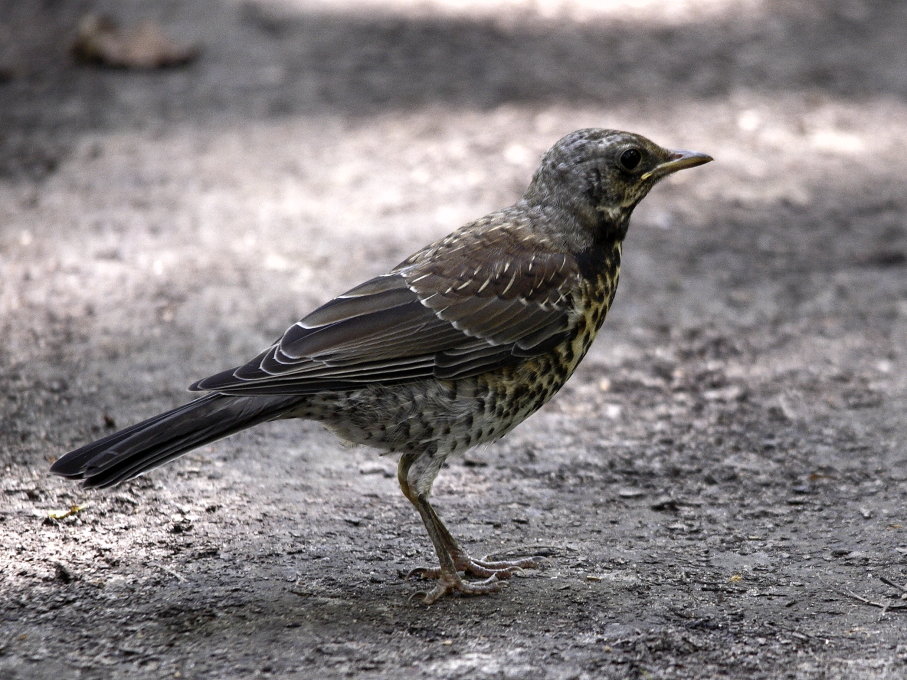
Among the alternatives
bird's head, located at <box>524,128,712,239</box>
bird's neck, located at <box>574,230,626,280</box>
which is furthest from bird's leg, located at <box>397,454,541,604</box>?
bird's head, located at <box>524,128,712,239</box>

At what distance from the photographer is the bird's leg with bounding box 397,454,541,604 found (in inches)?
156

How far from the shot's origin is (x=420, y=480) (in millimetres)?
4062

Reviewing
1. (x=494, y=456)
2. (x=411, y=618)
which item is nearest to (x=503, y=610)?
(x=411, y=618)

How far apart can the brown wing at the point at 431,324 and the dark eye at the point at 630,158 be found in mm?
430

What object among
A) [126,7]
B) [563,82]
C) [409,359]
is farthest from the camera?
[126,7]

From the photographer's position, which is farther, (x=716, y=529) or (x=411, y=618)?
(x=716, y=529)

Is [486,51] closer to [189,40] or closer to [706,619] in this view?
[189,40]

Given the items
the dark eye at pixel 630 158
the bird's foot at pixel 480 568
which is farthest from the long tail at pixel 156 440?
the dark eye at pixel 630 158

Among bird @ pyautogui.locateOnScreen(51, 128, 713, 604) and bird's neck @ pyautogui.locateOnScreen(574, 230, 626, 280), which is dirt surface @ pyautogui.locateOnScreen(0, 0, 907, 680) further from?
bird's neck @ pyautogui.locateOnScreen(574, 230, 626, 280)

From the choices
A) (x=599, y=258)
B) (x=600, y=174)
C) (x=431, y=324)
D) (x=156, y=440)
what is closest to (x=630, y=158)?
(x=600, y=174)

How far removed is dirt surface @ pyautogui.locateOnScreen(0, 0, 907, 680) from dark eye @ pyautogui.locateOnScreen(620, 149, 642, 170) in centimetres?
132

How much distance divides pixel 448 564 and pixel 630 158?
166 cm

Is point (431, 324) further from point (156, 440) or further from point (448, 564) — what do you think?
point (156, 440)

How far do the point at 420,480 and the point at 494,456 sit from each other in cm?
106
